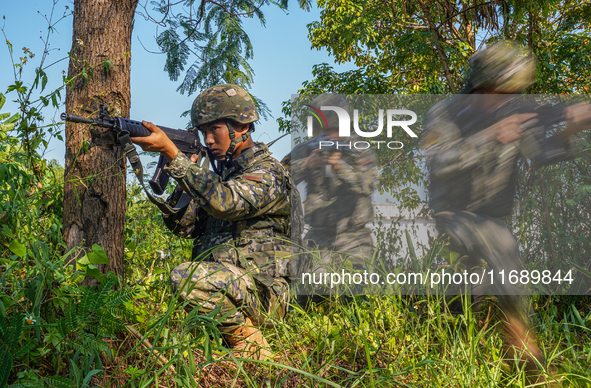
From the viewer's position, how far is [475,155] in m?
2.46

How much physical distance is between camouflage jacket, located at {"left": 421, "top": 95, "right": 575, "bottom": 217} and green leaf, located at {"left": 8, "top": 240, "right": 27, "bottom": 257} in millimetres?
2154

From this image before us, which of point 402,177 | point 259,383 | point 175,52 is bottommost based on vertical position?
point 259,383

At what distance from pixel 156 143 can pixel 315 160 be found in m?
1.21

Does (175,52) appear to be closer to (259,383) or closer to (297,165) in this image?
(297,165)

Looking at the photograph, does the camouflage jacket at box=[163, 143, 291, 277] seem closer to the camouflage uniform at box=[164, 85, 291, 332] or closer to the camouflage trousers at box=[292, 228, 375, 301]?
the camouflage uniform at box=[164, 85, 291, 332]

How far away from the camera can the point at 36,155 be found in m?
2.05

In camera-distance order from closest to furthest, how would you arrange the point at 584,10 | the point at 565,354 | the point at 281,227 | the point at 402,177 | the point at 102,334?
the point at 102,334 < the point at 565,354 < the point at 281,227 < the point at 402,177 < the point at 584,10

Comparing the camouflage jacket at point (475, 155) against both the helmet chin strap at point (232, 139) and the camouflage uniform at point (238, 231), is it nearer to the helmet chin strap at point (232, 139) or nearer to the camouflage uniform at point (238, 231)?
the camouflage uniform at point (238, 231)

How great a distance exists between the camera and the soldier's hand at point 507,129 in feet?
7.95

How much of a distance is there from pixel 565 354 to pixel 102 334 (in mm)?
2448

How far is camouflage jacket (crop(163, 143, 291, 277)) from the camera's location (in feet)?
7.79

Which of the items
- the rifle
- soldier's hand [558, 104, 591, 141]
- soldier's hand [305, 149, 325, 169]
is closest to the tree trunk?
the rifle

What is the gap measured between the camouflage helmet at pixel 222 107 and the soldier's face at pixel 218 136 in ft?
0.17

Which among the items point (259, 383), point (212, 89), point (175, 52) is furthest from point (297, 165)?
point (175, 52)
